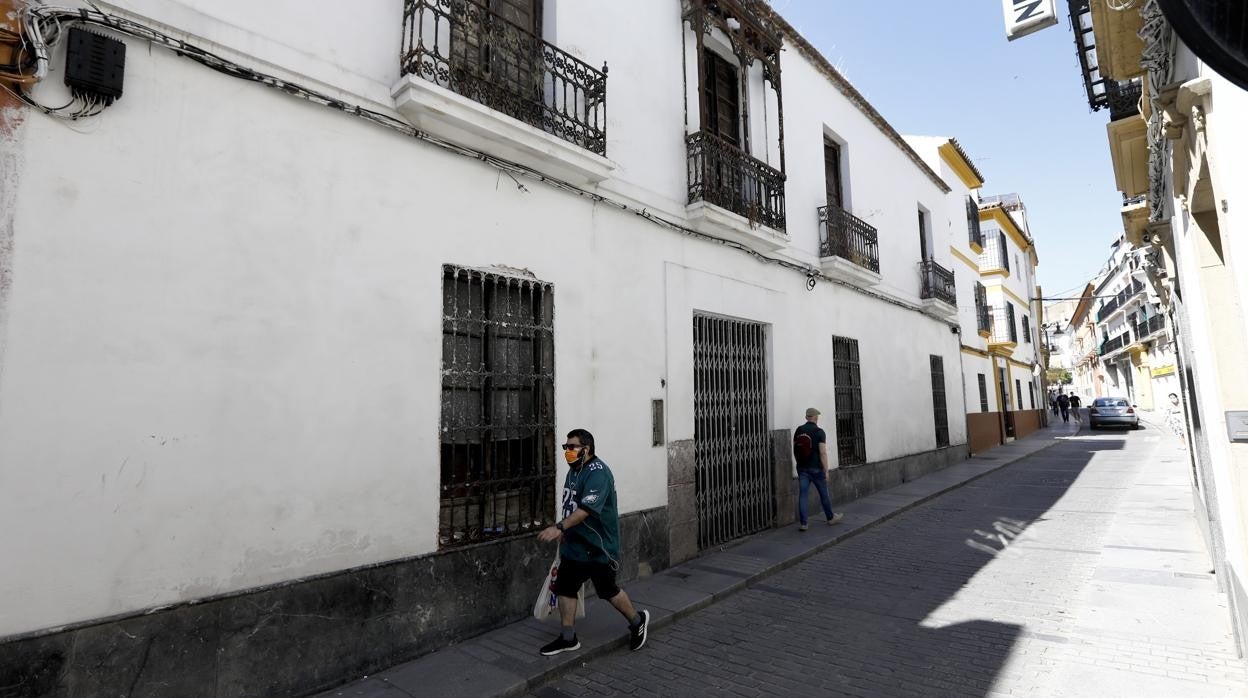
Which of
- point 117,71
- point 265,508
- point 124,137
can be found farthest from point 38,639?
point 117,71

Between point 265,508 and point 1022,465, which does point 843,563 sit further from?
point 1022,465

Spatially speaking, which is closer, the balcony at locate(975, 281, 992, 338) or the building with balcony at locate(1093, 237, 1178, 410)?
the balcony at locate(975, 281, 992, 338)

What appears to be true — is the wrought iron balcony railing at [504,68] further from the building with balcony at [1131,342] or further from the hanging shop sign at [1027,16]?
the building with balcony at [1131,342]

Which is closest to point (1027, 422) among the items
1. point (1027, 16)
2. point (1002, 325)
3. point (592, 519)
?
point (1002, 325)

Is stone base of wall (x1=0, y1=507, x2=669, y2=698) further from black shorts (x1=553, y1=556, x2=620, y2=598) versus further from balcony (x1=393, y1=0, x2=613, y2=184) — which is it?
balcony (x1=393, y1=0, x2=613, y2=184)

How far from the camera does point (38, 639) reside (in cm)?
277

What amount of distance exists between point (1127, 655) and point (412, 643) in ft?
15.3

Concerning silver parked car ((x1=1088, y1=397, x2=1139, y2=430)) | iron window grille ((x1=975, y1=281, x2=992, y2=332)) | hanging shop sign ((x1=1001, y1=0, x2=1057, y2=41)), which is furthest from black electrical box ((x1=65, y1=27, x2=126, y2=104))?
silver parked car ((x1=1088, y1=397, x2=1139, y2=430))

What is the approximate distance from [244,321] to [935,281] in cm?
1337

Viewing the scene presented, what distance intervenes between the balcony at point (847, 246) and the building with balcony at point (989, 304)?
237 inches

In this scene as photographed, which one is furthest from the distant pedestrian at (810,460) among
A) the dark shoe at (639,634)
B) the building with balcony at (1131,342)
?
the building with balcony at (1131,342)

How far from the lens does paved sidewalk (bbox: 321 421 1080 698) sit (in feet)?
12.1

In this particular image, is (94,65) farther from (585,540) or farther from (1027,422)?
(1027,422)

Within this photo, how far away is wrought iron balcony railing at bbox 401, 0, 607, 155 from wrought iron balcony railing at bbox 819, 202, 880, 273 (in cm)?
481
